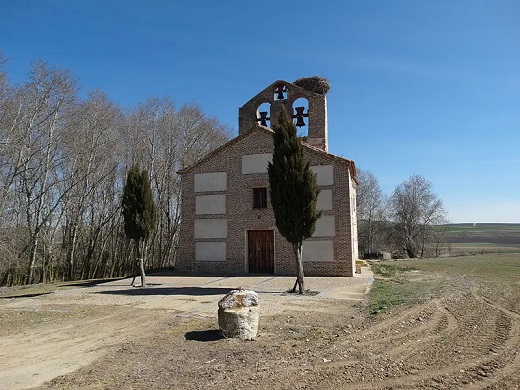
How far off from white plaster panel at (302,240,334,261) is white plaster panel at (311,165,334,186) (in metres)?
2.60

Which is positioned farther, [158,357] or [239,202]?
[239,202]

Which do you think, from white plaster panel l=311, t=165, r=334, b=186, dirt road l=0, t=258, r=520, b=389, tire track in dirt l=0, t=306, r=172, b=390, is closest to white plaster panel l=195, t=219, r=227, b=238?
white plaster panel l=311, t=165, r=334, b=186

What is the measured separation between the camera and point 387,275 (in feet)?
57.3

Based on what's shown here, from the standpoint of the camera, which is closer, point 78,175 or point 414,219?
point 78,175

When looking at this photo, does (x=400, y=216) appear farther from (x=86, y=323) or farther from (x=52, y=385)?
(x=52, y=385)

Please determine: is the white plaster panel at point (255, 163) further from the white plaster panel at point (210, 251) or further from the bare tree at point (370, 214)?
the bare tree at point (370, 214)

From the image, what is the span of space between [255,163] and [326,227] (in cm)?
453

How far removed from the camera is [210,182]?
1897 centimetres

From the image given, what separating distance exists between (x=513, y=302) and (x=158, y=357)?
8.83 meters

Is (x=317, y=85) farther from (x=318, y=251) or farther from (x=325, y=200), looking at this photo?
(x=318, y=251)

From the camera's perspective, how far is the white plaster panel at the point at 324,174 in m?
17.1

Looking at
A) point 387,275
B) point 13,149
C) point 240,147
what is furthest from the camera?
point 240,147

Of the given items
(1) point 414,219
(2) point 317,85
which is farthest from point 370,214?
(2) point 317,85

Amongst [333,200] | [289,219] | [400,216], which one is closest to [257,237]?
[333,200]
